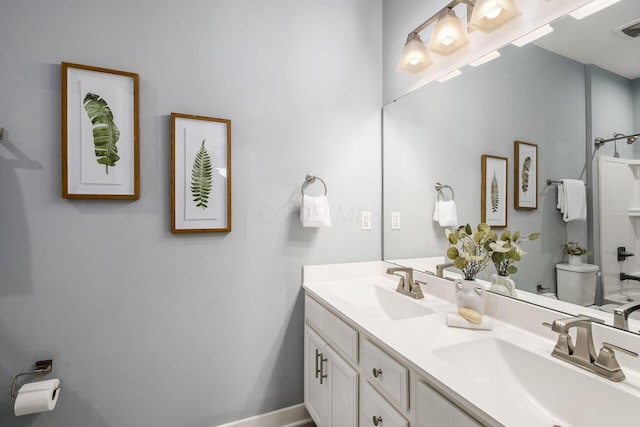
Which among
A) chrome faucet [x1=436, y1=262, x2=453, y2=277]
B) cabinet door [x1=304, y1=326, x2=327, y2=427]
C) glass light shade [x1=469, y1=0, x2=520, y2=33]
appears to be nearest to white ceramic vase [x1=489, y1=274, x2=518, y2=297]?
chrome faucet [x1=436, y1=262, x2=453, y2=277]

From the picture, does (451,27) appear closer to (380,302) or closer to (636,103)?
(636,103)

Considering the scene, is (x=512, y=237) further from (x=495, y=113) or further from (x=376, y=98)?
(x=376, y=98)

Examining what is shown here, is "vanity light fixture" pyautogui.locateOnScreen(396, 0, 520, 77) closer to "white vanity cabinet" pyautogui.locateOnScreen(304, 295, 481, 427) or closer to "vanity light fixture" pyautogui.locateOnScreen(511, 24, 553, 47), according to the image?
"vanity light fixture" pyautogui.locateOnScreen(511, 24, 553, 47)

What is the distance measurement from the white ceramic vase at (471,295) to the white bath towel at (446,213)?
37cm

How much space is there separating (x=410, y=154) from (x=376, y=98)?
1.55ft

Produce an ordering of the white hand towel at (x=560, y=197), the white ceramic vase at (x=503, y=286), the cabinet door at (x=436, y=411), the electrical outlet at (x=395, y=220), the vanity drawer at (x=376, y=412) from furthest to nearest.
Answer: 1. the electrical outlet at (x=395, y=220)
2. the white ceramic vase at (x=503, y=286)
3. the white hand towel at (x=560, y=197)
4. the vanity drawer at (x=376, y=412)
5. the cabinet door at (x=436, y=411)

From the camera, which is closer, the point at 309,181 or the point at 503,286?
the point at 503,286

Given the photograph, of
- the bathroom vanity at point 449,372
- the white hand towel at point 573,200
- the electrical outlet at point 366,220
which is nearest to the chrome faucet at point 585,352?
the bathroom vanity at point 449,372

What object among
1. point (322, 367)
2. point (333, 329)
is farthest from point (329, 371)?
point (333, 329)

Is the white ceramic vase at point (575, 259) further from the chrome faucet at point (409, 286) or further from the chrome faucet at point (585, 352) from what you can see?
the chrome faucet at point (409, 286)

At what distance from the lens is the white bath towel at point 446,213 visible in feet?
4.99

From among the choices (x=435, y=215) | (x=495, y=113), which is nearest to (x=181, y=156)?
(x=435, y=215)

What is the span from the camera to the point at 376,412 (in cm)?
108

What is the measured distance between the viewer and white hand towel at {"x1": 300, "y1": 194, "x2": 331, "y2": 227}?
169 centimetres
